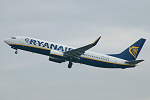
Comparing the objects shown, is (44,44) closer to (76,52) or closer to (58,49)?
(58,49)

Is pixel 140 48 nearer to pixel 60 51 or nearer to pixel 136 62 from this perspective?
pixel 136 62

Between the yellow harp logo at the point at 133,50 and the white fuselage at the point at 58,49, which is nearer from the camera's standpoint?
the white fuselage at the point at 58,49

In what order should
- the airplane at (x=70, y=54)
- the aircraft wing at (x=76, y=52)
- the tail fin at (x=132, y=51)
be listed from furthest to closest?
the tail fin at (x=132, y=51), the airplane at (x=70, y=54), the aircraft wing at (x=76, y=52)

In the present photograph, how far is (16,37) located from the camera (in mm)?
71250

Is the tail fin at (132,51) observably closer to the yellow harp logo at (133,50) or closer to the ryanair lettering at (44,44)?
the yellow harp logo at (133,50)

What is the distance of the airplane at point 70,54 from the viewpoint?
227 feet

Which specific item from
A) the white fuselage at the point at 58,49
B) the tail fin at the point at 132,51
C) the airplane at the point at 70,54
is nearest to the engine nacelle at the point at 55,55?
the airplane at the point at 70,54

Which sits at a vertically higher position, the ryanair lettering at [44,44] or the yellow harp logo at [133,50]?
the ryanair lettering at [44,44]

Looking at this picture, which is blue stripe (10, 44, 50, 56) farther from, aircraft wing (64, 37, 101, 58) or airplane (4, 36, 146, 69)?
aircraft wing (64, 37, 101, 58)

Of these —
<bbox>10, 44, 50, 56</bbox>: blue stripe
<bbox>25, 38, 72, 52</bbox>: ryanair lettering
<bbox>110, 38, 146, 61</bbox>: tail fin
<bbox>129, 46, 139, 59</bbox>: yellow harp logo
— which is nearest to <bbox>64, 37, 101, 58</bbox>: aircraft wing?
<bbox>25, 38, 72, 52</bbox>: ryanair lettering

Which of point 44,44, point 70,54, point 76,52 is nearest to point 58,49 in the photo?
point 70,54

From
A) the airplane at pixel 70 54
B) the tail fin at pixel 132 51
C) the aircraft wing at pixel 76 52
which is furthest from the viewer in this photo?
the tail fin at pixel 132 51

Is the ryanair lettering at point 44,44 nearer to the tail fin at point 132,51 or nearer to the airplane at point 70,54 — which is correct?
the airplane at point 70,54

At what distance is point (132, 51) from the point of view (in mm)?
76125
